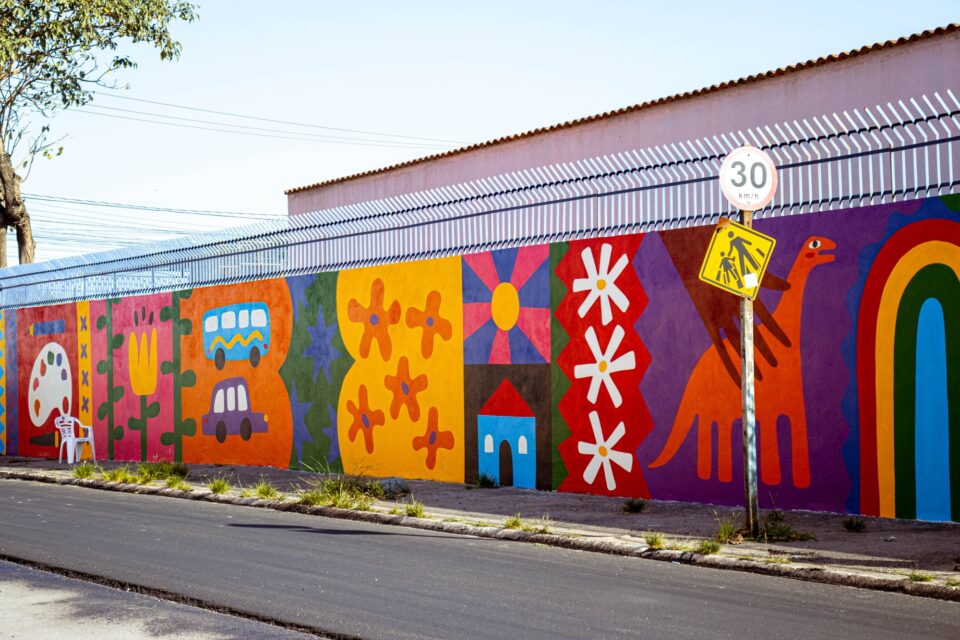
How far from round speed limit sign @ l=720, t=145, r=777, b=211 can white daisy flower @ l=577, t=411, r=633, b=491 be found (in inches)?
148

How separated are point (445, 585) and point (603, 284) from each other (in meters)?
A: 5.87

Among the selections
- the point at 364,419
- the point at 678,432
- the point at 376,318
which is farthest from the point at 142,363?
the point at 678,432

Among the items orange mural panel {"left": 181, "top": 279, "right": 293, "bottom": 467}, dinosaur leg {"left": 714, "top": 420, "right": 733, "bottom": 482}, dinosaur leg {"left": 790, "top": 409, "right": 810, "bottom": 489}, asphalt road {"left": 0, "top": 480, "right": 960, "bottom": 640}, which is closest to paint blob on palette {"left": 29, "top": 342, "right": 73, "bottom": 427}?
orange mural panel {"left": 181, "top": 279, "right": 293, "bottom": 467}

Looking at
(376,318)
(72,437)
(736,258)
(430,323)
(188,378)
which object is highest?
(736,258)

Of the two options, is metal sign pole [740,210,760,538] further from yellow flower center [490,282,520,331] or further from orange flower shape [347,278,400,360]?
orange flower shape [347,278,400,360]

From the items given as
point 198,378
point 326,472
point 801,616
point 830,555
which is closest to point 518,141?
→ point 198,378

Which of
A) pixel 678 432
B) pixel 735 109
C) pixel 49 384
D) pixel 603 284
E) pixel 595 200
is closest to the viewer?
pixel 678 432

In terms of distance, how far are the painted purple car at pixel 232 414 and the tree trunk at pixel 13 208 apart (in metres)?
11.9

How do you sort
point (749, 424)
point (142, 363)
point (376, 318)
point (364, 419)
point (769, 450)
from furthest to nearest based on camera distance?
1. point (142, 363)
2. point (364, 419)
3. point (376, 318)
4. point (769, 450)
5. point (749, 424)

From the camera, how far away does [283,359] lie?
17516mm

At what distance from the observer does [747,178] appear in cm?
971

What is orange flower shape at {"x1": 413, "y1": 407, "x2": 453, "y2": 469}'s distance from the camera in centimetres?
1480

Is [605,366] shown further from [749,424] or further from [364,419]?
[364,419]

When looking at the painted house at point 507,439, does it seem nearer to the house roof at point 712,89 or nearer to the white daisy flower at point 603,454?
the white daisy flower at point 603,454
